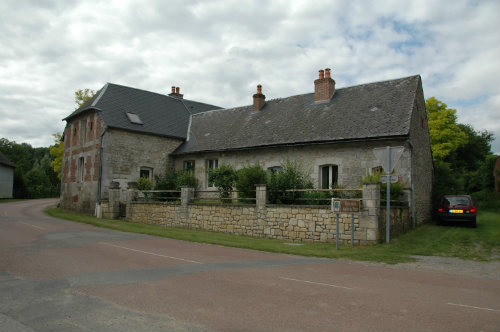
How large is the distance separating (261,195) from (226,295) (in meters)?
9.22

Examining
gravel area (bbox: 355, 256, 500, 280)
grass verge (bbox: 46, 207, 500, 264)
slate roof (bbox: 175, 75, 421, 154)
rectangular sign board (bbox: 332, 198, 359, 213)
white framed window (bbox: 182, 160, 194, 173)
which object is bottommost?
gravel area (bbox: 355, 256, 500, 280)

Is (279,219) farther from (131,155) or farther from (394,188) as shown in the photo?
(131,155)

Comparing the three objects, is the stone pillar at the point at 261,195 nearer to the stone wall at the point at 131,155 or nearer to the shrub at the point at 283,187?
the shrub at the point at 283,187

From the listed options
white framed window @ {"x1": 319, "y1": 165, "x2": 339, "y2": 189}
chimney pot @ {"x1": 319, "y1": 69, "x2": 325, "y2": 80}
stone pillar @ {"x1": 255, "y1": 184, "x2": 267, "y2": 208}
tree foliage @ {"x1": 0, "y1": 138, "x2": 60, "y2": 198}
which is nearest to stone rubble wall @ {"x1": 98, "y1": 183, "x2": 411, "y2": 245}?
stone pillar @ {"x1": 255, "y1": 184, "x2": 267, "y2": 208}

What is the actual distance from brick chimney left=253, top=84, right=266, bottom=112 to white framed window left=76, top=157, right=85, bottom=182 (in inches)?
480

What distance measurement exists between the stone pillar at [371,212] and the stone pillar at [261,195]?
12.9 feet

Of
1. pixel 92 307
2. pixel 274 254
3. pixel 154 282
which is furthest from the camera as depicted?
pixel 274 254

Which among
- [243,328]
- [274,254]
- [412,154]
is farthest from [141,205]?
[243,328]

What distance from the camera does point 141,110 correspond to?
2592 cm

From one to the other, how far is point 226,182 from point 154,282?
466 inches

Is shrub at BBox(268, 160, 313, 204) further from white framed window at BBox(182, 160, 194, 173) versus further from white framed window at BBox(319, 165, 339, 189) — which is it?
white framed window at BBox(182, 160, 194, 173)

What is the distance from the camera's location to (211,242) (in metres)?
12.5

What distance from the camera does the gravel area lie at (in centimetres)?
822

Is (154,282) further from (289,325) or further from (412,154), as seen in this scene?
(412,154)
